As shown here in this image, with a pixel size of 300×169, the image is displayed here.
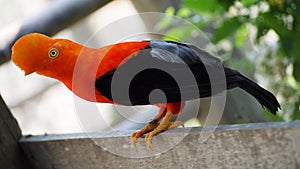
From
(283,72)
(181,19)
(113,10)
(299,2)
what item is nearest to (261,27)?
(299,2)

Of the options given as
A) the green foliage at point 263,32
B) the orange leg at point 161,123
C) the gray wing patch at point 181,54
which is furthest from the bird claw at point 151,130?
the green foliage at point 263,32

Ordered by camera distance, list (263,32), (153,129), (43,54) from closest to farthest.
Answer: (43,54), (153,129), (263,32)

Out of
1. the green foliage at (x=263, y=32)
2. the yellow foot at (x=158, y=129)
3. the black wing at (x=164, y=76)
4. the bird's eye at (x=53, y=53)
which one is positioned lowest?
the green foliage at (x=263, y=32)

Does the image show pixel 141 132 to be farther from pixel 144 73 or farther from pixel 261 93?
pixel 261 93

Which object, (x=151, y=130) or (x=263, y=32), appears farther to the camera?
(x=263, y=32)

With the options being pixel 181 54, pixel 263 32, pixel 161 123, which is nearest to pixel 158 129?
pixel 161 123

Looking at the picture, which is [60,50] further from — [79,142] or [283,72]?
[283,72]

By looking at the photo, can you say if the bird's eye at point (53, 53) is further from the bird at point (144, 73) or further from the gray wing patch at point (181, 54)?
the gray wing patch at point (181, 54)
